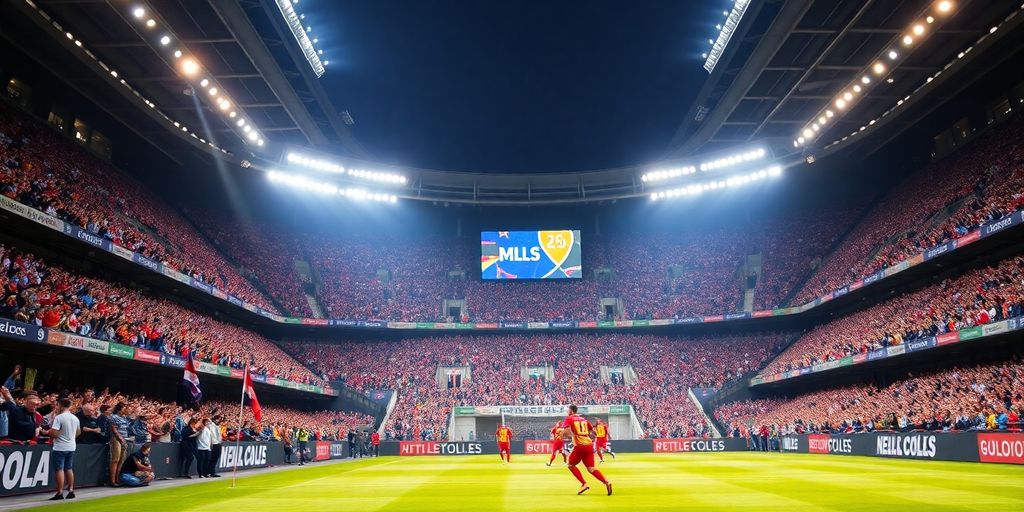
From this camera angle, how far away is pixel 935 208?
42.1 metres

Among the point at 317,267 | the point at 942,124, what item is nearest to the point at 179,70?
the point at 317,267

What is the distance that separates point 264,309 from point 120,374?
653 inches

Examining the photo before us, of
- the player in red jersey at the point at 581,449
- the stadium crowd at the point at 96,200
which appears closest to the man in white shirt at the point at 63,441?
the player in red jersey at the point at 581,449

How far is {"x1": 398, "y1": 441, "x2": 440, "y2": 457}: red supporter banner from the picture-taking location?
44.3 metres

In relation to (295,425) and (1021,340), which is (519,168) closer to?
(295,425)

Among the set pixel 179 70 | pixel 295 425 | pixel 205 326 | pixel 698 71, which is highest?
pixel 698 71

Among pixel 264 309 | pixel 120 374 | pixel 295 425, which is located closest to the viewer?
pixel 120 374

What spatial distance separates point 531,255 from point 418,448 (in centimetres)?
2490

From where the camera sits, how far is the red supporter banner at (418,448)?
44.3 m

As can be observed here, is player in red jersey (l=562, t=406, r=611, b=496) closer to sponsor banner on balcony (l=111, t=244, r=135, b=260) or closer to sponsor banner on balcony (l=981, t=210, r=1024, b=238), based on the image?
sponsor banner on balcony (l=981, t=210, r=1024, b=238)

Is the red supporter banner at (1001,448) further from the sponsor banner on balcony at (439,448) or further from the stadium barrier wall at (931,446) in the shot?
the sponsor banner on balcony at (439,448)

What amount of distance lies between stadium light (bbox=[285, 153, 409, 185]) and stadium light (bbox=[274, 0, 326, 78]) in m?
10.8

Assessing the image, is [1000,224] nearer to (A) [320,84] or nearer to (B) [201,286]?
(A) [320,84]

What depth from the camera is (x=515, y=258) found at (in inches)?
2527
